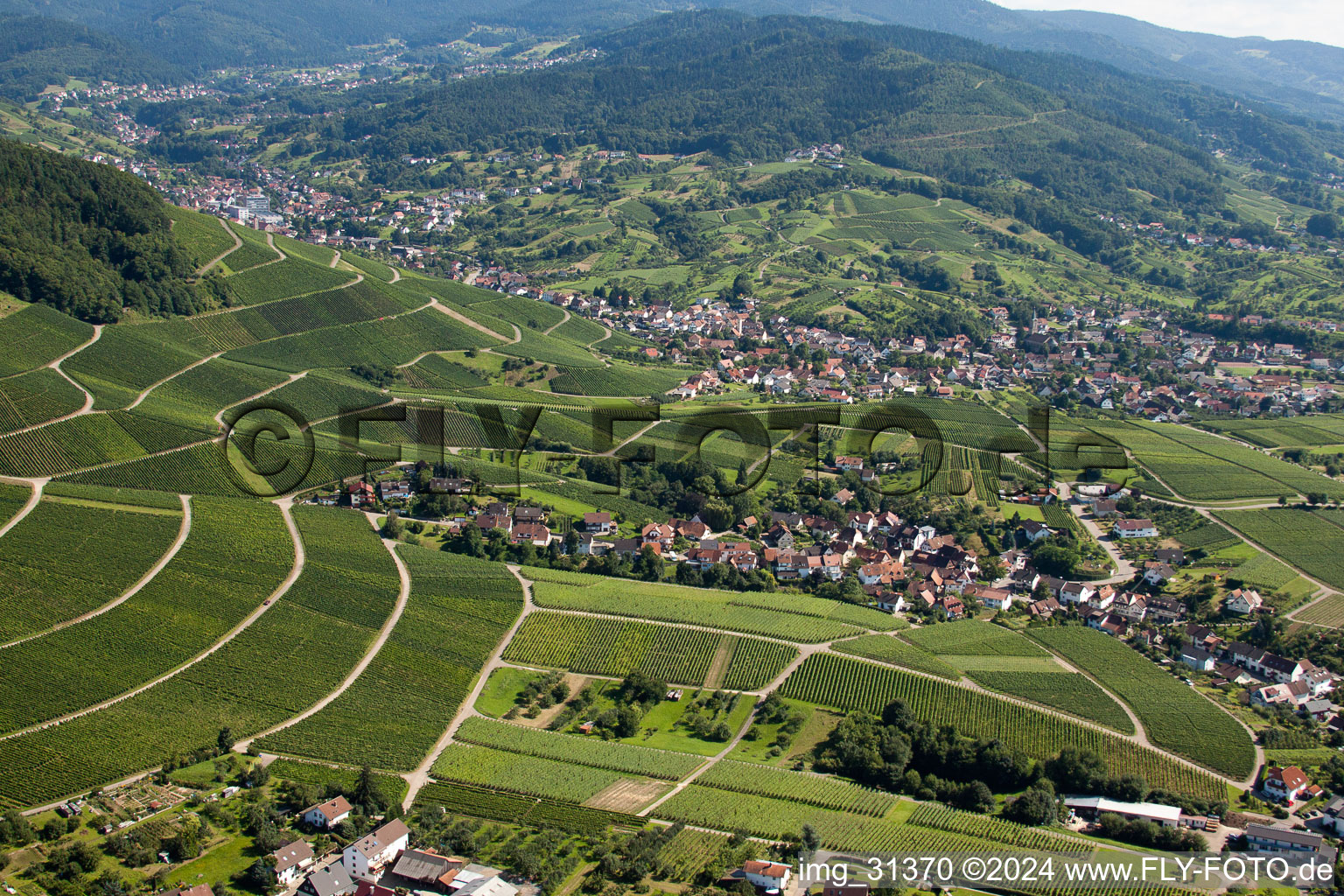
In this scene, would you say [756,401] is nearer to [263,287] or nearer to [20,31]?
[263,287]

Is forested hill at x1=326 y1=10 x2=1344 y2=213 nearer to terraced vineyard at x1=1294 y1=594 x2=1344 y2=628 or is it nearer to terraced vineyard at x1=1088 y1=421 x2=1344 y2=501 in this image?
terraced vineyard at x1=1088 y1=421 x2=1344 y2=501

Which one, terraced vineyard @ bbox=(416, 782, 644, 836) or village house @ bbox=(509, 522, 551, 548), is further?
village house @ bbox=(509, 522, 551, 548)

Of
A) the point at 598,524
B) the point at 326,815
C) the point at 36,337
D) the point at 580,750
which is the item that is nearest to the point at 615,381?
the point at 598,524

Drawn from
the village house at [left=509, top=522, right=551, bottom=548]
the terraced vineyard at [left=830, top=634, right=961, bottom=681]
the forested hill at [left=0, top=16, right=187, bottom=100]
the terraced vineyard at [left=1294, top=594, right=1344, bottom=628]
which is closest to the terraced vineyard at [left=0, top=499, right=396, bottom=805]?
the village house at [left=509, top=522, right=551, bottom=548]

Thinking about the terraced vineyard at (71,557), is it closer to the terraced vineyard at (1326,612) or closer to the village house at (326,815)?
the village house at (326,815)

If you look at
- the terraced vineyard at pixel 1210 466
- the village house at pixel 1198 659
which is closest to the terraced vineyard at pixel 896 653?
the village house at pixel 1198 659

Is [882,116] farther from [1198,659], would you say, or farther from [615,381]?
[1198,659]

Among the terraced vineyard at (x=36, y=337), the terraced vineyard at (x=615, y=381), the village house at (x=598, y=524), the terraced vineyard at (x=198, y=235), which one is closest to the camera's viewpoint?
the village house at (x=598, y=524)
